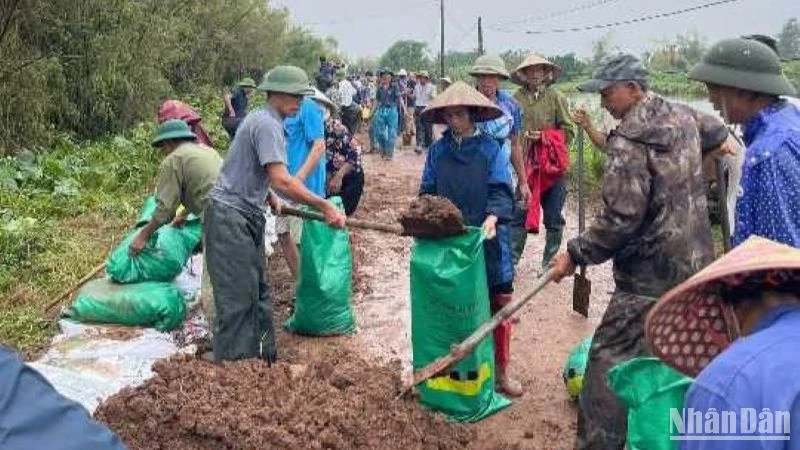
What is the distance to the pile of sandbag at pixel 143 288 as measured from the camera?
500cm

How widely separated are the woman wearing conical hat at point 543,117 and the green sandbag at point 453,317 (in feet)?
8.54

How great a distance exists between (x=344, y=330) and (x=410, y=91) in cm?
1336

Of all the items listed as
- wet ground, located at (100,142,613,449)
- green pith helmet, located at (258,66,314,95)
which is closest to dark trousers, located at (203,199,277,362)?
wet ground, located at (100,142,613,449)

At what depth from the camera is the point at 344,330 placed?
5289mm

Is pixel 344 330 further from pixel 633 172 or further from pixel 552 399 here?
pixel 633 172

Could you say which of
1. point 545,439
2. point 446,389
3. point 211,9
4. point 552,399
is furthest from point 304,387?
point 211,9

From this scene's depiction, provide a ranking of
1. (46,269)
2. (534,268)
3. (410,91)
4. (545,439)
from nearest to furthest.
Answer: (545,439) < (46,269) < (534,268) < (410,91)

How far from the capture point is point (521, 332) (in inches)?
212

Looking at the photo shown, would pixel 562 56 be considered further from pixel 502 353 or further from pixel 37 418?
pixel 37 418

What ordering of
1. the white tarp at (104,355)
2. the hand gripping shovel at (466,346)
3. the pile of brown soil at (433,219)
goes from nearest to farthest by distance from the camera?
1. the hand gripping shovel at (466,346)
2. the pile of brown soil at (433,219)
3. the white tarp at (104,355)

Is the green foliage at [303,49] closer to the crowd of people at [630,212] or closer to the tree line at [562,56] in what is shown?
the tree line at [562,56]

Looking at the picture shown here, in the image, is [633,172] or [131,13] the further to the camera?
[131,13]

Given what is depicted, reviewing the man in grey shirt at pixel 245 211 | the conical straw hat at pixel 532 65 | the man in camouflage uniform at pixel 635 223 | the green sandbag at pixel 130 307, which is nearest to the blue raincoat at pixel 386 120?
the conical straw hat at pixel 532 65

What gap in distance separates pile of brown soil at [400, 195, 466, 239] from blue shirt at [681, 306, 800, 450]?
7.99 ft
